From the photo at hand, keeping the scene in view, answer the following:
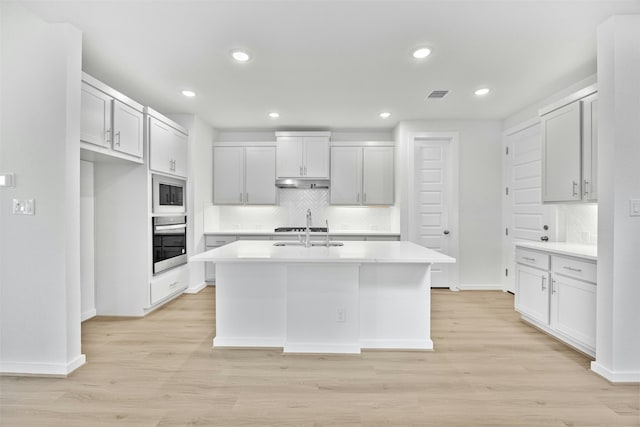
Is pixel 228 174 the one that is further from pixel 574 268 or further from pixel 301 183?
pixel 574 268

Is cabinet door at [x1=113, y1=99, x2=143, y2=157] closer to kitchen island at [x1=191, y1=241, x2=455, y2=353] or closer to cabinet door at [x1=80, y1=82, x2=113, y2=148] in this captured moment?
cabinet door at [x1=80, y1=82, x2=113, y2=148]

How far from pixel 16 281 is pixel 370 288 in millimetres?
2716

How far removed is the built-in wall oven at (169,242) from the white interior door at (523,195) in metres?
4.50

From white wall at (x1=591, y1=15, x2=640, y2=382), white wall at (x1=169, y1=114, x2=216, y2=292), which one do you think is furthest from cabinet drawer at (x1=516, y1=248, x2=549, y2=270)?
white wall at (x1=169, y1=114, x2=216, y2=292)

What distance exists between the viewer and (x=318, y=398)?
6.59ft

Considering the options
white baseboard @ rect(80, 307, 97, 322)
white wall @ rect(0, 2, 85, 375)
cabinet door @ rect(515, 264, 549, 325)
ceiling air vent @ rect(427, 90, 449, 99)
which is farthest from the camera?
ceiling air vent @ rect(427, 90, 449, 99)

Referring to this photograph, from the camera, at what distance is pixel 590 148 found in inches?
108

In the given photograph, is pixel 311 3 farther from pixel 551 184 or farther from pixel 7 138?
pixel 551 184

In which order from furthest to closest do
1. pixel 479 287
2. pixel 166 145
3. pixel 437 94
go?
pixel 479 287 < pixel 166 145 < pixel 437 94

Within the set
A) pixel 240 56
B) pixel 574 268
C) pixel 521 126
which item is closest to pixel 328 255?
pixel 240 56

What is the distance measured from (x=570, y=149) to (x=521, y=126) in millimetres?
1477

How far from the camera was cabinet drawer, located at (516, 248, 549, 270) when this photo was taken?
10.1ft

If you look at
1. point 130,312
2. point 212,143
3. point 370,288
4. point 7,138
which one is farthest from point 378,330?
point 212,143

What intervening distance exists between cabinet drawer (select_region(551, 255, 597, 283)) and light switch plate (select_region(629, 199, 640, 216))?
0.50 meters
